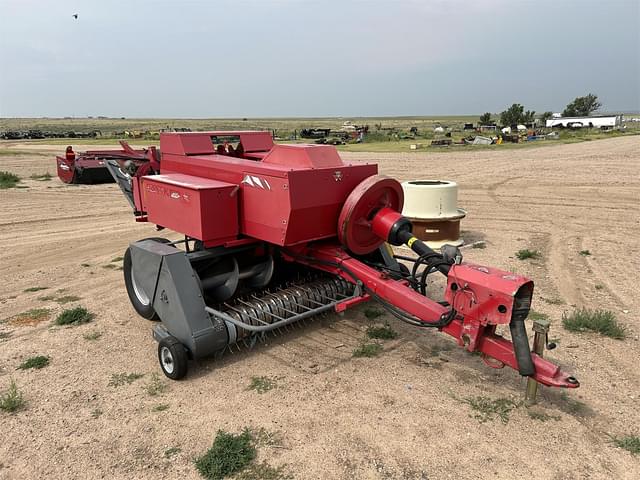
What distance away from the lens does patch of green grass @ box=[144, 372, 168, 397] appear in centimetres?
409

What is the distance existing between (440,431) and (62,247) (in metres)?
7.79

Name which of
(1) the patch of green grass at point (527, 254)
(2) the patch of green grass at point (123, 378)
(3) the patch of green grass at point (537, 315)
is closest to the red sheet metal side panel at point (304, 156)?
(2) the patch of green grass at point (123, 378)

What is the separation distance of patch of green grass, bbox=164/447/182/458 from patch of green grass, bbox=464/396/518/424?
215cm

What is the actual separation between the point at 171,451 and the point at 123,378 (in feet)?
3.98

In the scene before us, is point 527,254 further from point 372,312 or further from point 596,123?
point 596,123

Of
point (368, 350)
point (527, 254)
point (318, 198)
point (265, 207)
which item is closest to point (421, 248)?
point (318, 198)

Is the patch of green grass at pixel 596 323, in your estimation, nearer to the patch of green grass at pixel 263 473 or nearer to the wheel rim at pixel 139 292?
the patch of green grass at pixel 263 473

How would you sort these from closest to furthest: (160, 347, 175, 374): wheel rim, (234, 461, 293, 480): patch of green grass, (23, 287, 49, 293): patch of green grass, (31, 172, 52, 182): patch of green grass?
(234, 461, 293, 480): patch of green grass → (160, 347, 175, 374): wheel rim → (23, 287, 49, 293): patch of green grass → (31, 172, 52, 182): patch of green grass

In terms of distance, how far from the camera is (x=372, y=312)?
5633 millimetres

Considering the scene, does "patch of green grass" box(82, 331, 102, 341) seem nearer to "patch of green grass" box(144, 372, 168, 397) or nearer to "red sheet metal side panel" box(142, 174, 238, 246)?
"patch of green grass" box(144, 372, 168, 397)

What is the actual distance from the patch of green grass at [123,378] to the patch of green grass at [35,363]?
0.76 m

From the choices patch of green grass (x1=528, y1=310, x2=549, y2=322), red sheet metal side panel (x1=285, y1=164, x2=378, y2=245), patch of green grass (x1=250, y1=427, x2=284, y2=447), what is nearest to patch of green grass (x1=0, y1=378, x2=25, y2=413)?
patch of green grass (x1=250, y1=427, x2=284, y2=447)

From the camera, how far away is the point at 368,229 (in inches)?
186

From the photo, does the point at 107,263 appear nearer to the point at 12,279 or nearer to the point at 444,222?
the point at 12,279
